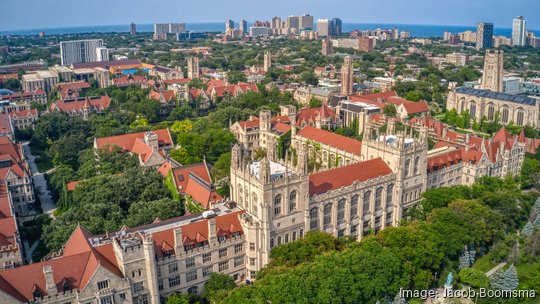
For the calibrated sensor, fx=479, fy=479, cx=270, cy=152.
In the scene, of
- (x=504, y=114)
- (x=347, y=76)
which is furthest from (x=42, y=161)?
(x=504, y=114)

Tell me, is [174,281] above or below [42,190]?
below

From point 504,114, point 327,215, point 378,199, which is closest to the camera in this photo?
point 327,215

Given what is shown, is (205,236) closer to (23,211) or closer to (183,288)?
(183,288)

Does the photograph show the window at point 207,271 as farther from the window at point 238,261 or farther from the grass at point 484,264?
the grass at point 484,264

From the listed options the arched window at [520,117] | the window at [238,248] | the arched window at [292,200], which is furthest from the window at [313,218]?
the arched window at [520,117]

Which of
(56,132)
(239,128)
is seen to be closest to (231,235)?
(239,128)

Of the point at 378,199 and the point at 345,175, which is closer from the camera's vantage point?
the point at 345,175

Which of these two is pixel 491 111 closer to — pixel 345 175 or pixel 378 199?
pixel 378 199
